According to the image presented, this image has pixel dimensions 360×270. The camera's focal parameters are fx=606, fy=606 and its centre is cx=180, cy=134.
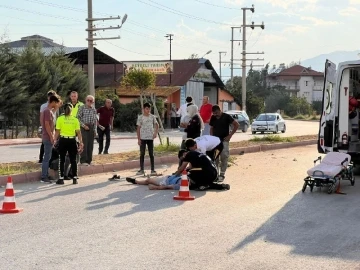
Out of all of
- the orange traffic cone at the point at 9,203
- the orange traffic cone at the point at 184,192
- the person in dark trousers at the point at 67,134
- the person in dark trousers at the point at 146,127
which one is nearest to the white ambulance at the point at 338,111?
the person in dark trousers at the point at 146,127

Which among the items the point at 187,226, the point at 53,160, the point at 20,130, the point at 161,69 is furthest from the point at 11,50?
the point at 187,226

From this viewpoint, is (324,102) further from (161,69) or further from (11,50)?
(161,69)

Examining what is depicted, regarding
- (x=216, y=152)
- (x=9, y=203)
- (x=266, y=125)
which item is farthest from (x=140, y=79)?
(x=9, y=203)

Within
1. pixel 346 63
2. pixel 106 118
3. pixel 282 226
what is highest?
pixel 346 63

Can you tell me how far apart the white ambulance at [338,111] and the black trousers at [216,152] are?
8.82ft

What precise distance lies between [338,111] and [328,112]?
365 mm

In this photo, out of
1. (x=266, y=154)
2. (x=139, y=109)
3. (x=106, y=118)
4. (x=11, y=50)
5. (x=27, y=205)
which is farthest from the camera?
(x=139, y=109)

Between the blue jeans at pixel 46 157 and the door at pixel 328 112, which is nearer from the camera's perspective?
the blue jeans at pixel 46 157

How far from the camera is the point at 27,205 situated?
959 cm

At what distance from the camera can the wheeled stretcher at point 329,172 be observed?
11.3 m

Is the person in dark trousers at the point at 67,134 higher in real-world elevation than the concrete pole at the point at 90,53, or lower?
lower

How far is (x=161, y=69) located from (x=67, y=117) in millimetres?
37934

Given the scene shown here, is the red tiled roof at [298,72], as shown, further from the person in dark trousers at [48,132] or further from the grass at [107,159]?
the person in dark trousers at [48,132]

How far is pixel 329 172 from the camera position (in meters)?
11.2
